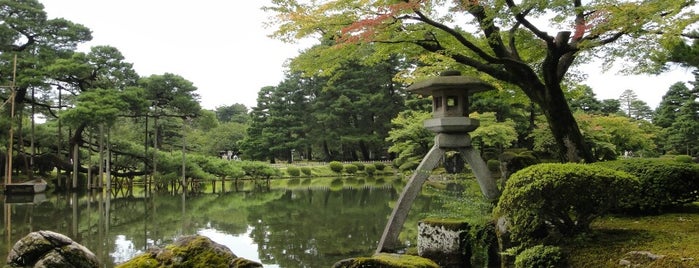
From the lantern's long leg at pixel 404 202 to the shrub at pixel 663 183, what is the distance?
2.63 metres

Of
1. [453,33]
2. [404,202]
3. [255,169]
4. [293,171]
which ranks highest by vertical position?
[453,33]

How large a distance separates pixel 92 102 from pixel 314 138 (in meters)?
19.5

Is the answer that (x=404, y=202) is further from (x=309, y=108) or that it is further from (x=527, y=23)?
(x=309, y=108)

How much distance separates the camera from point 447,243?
682cm

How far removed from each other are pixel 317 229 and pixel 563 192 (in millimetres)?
6938

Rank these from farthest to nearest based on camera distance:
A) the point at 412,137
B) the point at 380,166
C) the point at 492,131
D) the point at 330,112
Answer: the point at 330,112, the point at 380,166, the point at 412,137, the point at 492,131

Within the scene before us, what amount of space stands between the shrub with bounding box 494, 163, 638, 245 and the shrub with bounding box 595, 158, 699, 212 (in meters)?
1.09

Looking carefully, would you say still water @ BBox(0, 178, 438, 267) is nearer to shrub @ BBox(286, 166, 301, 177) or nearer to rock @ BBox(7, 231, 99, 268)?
rock @ BBox(7, 231, 99, 268)

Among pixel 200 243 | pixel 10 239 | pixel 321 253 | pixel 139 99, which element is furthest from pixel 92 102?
pixel 200 243

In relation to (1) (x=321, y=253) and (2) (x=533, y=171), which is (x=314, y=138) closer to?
(1) (x=321, y=253)

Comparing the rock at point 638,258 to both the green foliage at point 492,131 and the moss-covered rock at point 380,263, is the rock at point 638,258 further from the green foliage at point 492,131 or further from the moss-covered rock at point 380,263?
the green foliage at point 492,131

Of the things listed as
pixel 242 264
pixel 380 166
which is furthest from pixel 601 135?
pixel 242 264

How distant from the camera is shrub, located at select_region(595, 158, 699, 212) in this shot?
18.5 ft

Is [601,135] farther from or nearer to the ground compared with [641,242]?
farther from the ground
